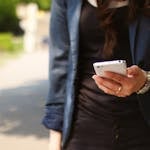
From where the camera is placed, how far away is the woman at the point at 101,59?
86.4 inches

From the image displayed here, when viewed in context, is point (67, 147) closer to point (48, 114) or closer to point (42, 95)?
point (48, 114)

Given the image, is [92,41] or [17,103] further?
[17,103]

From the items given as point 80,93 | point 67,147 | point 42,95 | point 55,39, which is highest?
point 55,39

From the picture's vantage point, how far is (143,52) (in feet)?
7.18

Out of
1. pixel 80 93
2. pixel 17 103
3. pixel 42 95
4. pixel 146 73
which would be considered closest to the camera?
pixel 146 73

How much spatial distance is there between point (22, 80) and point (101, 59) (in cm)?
1040

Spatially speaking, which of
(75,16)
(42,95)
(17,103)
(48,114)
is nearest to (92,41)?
(75,16)

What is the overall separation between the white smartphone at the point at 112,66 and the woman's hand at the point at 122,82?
0.05 ft

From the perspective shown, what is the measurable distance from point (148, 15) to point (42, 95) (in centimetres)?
810

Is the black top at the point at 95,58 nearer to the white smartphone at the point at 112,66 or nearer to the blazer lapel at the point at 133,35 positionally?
the blazer lapel at the point at 133,35

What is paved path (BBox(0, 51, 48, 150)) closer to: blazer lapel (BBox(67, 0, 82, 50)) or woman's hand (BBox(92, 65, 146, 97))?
blazer lapel (BBox(67, 0, 82, 50))

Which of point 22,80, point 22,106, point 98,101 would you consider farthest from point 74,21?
point 22,80

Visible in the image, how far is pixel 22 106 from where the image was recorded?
9000mm

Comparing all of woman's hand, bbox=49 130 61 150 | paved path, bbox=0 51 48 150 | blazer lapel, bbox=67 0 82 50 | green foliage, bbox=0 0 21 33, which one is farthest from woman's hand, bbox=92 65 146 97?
green foliage, bbox=0 0 21 33
